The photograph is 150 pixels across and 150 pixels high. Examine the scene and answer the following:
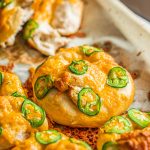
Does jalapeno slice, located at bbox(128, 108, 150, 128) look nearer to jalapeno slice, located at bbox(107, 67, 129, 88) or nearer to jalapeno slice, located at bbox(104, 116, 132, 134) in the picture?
jalapeno slice, located at bbox(104, 116, 132, 134)

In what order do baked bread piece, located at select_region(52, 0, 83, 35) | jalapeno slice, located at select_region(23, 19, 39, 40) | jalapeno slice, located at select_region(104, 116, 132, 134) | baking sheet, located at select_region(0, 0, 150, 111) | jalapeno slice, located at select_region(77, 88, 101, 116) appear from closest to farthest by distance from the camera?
jalapeno slice, located at select_region(104, 116, 132, 134) → jalapeno slice, located at select_region(77, 88, 101, 116) → baking sheet, located at select_region(0, 0, 150, 111) → jalapeno slice, located at select_region(23, 19, 39, 40) → baked bread piece, located at select_region(52, 0, 83, 35)

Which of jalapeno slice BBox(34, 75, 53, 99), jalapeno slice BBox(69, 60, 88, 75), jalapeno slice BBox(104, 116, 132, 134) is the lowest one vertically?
jalapeno slice BBox(104, 116, 132, 134)

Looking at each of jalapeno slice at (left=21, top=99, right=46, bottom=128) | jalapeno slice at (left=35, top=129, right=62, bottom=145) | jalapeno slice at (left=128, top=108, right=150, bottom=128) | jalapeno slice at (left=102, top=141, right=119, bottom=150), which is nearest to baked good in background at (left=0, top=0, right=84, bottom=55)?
jalapeno slice at (left=21, top=99, right=46, bottom=128)

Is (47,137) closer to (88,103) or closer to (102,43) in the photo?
(88,103)

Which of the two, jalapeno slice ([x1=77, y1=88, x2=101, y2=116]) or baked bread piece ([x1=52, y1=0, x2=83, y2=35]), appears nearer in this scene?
jalapeno slice ([x1=77, y1=88, x2=101, y2=116])

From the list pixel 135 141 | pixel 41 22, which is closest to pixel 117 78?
pixel 135 141

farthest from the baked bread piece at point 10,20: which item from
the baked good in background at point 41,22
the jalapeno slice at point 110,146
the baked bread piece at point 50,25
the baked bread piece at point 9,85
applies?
the jalapeno slice at point 110,146
